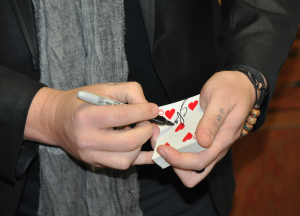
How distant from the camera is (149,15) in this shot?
82 centimetres

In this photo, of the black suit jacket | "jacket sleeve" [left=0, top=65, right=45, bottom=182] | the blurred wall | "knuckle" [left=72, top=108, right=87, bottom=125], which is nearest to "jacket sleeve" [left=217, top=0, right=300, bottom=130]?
the black suit jacket

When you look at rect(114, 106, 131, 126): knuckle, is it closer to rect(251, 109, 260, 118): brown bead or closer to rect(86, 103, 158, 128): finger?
rect(86, 103, 158, 128): finger

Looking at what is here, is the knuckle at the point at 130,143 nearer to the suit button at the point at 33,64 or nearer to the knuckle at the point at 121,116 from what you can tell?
the knuckle at the point at 121,116

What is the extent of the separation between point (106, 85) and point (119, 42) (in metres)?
0.26

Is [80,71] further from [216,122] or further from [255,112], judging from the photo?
[255,112]

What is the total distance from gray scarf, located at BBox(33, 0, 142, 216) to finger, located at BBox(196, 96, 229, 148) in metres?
0.34

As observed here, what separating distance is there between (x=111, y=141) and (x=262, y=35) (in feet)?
2.11

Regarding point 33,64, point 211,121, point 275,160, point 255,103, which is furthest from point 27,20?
point 275,160

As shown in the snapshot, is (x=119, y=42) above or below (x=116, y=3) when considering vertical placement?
below

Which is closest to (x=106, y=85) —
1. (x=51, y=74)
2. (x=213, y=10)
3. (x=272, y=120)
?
(x=51, y=74)

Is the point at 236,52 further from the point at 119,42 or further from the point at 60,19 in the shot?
the point at 60,19

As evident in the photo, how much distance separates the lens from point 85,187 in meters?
0.92

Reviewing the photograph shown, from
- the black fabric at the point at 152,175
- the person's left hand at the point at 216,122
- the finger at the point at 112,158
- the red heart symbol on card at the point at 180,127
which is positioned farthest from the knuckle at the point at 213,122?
the black fabric at the point at 152,175

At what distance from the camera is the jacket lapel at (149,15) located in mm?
805
